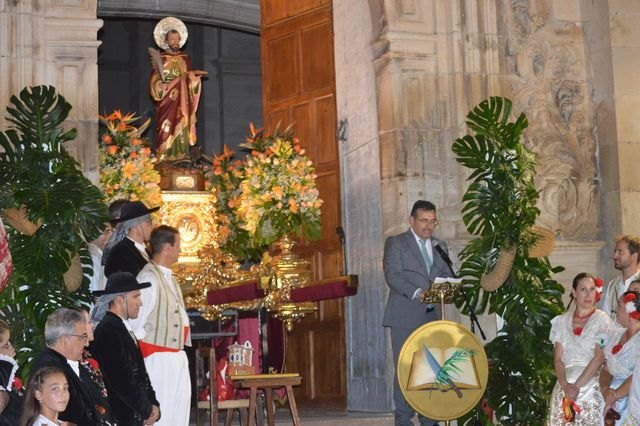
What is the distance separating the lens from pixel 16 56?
9016 mm

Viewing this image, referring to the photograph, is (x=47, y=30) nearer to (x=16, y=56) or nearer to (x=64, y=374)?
(x=16, y=56)

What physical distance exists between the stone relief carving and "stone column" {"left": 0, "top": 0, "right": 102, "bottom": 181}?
349 cm

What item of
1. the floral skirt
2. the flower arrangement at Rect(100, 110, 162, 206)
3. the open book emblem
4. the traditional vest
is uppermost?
the flower arrangement at Rect(100, 110, 162, 206)

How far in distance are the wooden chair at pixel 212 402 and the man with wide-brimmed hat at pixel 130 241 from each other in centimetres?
144

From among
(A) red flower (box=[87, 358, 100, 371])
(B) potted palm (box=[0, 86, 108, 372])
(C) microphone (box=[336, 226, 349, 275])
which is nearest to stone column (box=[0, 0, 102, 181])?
(B) potted palm (box=[0, 86, 108, 372])

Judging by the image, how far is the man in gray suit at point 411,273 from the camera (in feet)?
28.3

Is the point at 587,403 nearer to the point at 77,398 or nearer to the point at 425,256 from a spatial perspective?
the point at 425,256

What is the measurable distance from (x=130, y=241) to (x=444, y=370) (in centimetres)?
225

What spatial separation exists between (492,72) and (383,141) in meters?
1.08

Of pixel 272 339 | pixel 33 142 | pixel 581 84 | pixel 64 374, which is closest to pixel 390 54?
pixel 581 84

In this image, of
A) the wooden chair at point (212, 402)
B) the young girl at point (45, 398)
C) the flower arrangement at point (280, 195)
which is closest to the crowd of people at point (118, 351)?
the young girl at point (45, 398)

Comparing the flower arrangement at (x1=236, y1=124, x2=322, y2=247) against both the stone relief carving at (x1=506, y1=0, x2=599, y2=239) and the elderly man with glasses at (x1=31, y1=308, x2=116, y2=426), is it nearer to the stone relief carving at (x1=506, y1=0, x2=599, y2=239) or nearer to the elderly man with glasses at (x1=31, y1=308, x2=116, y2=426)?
the stone relief carving at (x1=506, y1=0, x2=599, y2=239)

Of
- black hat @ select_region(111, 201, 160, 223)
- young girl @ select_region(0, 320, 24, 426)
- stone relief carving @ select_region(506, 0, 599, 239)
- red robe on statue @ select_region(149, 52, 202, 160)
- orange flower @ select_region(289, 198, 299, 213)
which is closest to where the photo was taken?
young girl @ select_region(0, 320, 24, 426)

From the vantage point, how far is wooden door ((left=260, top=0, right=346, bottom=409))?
35.9 feet
